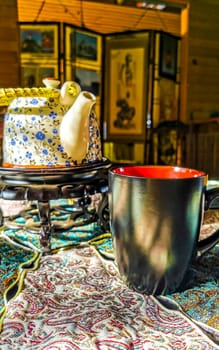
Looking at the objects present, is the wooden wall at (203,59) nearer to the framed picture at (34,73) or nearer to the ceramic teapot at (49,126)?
the framed picture at (34,73)

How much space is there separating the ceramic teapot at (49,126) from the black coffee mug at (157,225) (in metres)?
0.23

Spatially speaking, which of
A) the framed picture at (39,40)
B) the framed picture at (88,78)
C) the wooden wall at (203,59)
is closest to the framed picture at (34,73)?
the framed picture at (39,40)

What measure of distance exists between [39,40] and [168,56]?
137 cm

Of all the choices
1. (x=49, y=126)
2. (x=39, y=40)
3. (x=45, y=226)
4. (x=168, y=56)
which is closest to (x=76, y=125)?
(x=49, y=126)

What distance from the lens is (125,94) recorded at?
374 centimetres

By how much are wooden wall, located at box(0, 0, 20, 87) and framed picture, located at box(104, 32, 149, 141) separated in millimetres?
972

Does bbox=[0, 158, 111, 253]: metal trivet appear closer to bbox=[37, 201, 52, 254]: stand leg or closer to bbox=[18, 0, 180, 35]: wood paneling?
bbox=[37, 201, 52, 254]: stand leg

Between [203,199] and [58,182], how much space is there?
0.26 meters

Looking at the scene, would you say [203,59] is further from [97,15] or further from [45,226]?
[45,226]

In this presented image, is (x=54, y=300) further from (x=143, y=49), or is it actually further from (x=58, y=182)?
(x=143, y=49)

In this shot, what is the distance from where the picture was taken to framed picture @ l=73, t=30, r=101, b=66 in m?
3.30

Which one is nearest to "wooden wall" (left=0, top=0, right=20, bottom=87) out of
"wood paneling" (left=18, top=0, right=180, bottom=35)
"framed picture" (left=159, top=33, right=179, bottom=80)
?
"wood paneling" (left=18, top=0, right=180, bottom=35)

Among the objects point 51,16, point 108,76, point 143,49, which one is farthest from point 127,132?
point 51,16

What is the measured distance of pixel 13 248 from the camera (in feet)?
1.95
